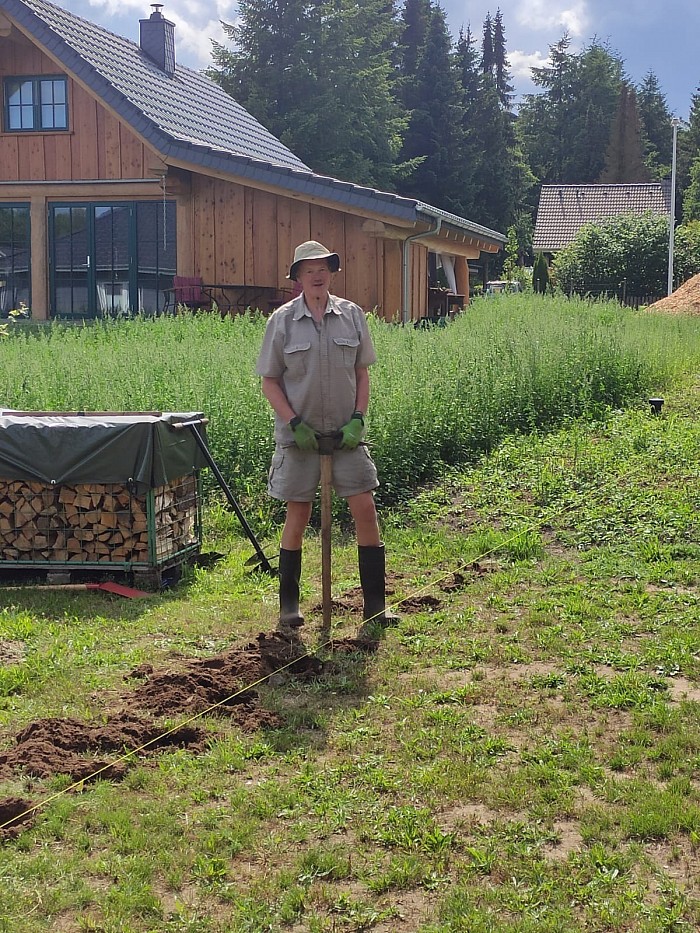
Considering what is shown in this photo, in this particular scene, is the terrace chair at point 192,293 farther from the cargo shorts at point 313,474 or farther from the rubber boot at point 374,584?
the rubber boot at point 374,584

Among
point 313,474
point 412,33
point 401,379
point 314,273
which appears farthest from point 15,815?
point 412,33

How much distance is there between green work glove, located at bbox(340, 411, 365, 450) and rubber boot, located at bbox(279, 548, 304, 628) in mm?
728

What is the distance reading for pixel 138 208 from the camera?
17.4 m

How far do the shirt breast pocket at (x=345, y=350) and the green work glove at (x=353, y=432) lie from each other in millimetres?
294

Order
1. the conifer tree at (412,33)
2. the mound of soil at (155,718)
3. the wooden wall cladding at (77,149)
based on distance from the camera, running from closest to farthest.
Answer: the mound of soil at (155,718), the wooden wall cladding at (77,149), the conifer tree at (412,33)

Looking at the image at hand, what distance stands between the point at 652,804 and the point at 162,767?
5.91 ft

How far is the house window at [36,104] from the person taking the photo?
59.0 ft

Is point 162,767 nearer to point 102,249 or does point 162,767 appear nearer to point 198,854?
A: point 198,854

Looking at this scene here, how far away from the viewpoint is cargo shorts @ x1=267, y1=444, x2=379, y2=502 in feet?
19.7

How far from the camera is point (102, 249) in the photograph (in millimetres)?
17656

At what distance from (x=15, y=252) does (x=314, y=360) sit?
44.3 feet

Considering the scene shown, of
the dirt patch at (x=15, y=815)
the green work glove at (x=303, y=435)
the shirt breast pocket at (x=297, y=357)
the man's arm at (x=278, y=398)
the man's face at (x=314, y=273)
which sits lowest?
the dirt patch at (x=15, y=815)

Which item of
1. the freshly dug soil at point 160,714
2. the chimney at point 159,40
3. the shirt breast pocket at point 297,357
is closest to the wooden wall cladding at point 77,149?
the chimney at point 159,40

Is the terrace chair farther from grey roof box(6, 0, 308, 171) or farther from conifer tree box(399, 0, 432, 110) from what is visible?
conifer tree box(399, 0, 432, 110)
